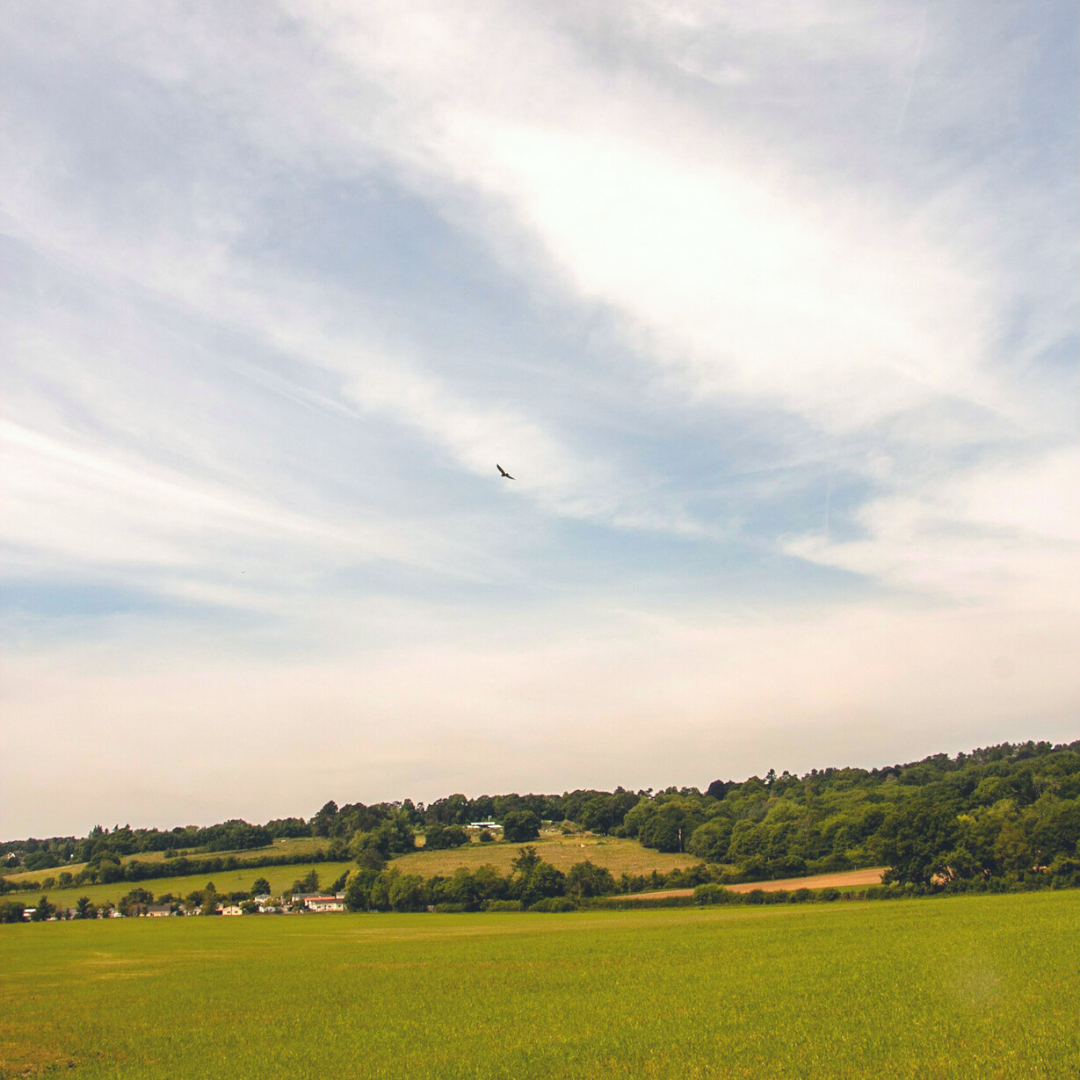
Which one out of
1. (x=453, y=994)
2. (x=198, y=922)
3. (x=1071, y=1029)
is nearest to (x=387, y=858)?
(x=198, y=922)

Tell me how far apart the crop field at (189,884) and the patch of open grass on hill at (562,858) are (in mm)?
21348

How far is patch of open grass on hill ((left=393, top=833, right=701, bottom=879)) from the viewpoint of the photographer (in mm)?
159000

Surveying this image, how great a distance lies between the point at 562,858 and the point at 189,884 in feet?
288

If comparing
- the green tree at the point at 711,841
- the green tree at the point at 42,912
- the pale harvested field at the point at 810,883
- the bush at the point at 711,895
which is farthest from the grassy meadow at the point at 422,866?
the bush at the point at 711,895

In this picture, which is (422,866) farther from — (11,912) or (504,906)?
(11,912)

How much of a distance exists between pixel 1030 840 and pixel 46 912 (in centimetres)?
18066

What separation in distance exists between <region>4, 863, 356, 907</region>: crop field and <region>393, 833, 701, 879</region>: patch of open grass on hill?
2135 centimetres

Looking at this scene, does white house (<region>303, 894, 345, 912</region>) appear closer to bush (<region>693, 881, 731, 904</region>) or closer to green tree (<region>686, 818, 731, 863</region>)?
green tree (<region>686, 818, 731, 863</region>)

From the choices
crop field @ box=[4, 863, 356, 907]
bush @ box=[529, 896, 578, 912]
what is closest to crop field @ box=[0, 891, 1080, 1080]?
bush @ box=[529, 896, 578, 912]

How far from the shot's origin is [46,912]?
167 meters

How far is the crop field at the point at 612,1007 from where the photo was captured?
2430cm

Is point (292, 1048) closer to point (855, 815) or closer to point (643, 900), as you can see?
point (643, 900)

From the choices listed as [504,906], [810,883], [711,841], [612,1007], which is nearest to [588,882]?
[504,906]

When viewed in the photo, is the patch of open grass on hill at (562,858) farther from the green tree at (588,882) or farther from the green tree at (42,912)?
the green tree at (42,912)
